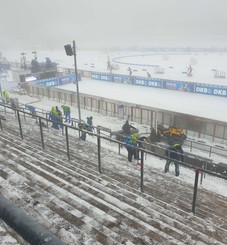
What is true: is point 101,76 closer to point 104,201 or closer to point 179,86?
point 179,86

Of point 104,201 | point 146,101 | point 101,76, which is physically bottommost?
point 146,101

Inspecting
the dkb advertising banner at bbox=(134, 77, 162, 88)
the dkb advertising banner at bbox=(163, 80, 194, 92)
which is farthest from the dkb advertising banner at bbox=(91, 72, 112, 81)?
the dkb advertising banner at bbox=(163, 80, 194, 92)

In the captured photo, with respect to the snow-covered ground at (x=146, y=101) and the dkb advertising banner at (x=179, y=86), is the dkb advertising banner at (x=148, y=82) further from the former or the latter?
the snow-covered ground at (x=146, y=101)

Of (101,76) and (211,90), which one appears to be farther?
(101,76)

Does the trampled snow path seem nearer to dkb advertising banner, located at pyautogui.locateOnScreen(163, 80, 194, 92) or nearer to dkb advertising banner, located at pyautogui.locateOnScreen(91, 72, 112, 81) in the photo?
dkb advertising banner, located at pyautogui.locateOnScreen(163, 80, 194, 92)

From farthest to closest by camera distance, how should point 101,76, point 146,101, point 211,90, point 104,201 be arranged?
1. point 101,76
2. point 211,90
3. point 146,101
4. point 104,201

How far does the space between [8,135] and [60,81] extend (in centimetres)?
2989

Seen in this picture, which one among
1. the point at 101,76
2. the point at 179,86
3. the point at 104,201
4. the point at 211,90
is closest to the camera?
the point at 104,201

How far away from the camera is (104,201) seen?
545 centimetres

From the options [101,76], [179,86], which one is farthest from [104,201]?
[101,76]

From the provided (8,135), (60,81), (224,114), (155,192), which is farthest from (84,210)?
(60,81)

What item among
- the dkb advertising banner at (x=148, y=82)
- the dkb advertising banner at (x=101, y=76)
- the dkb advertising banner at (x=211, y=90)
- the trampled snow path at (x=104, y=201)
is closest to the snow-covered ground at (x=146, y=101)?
the dkb advertising banner at (x=211, y=90)

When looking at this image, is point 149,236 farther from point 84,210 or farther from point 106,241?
point 84,210

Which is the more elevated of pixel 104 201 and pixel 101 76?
pixel 104 201
